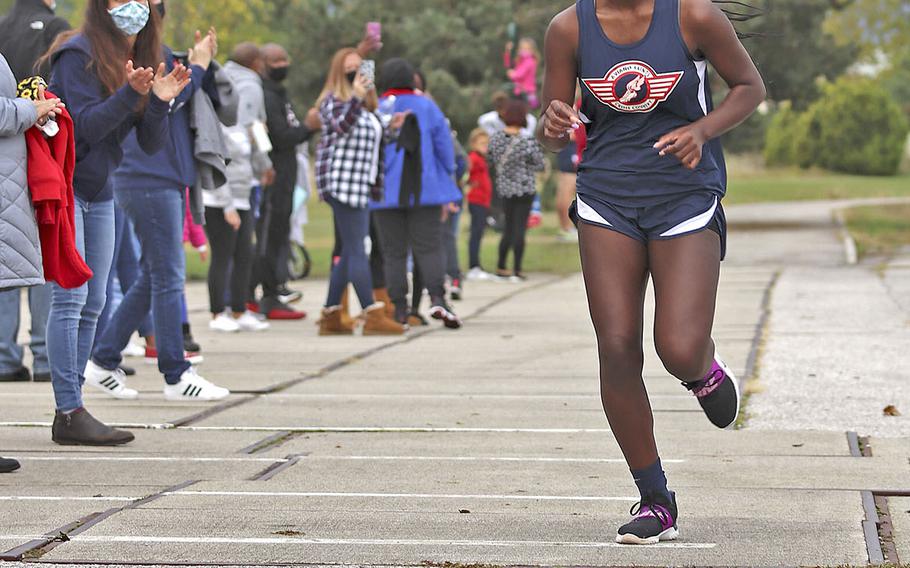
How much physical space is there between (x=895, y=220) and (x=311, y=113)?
1838 cm

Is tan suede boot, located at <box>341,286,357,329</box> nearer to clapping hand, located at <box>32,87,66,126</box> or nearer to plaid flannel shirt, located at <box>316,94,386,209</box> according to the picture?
plaid flannel shirt, located at <box>316,94,386,209</box>

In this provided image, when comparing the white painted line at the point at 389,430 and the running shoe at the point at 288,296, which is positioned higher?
the white painted line at the point at 389,430

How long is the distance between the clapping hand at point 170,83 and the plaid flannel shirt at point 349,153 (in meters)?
4.29

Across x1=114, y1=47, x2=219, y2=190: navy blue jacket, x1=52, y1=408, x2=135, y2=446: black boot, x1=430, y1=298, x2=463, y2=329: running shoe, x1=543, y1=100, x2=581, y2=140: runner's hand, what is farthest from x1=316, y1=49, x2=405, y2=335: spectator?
x1=543, y1=100, x2=581, y2=140: runner's hand

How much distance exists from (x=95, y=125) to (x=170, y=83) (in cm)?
42

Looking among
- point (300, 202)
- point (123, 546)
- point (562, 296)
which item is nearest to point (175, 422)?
point (123, 546)

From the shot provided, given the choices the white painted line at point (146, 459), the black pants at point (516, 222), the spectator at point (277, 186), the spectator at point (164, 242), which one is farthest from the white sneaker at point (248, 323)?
the white painted line at point (146, 459)

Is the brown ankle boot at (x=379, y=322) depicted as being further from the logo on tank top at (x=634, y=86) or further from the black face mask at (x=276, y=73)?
the logo on tank top at (x=634, y=86)

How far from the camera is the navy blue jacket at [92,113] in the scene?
6.57 meters

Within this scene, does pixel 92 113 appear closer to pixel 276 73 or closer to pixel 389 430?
pixel 389 430

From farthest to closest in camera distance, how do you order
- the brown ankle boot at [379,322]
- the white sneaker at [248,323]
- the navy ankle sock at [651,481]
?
the white sneaker at [248,323] → the brown ankle boot at [379,322] → the navy ankle sock at [651,481]

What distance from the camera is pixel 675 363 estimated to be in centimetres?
473

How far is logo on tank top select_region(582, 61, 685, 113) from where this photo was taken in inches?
185

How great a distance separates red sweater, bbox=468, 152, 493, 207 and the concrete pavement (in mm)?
5709
